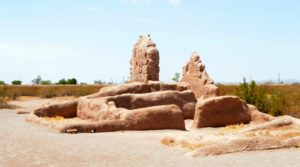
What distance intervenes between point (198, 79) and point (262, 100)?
422cm

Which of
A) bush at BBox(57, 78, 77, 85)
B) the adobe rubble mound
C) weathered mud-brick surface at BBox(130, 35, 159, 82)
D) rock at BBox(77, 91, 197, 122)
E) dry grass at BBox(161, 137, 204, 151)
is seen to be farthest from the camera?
bush at BBox(57, 78, 77, 85)

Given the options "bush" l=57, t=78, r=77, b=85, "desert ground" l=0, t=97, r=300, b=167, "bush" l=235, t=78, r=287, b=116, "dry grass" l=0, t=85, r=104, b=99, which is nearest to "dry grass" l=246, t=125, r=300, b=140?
"desert ground" l=0, t=97, r=300, b=167

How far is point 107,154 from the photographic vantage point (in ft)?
35.0

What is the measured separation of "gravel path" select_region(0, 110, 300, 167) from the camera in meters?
9.63

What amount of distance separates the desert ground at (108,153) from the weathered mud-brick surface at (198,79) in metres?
7.95

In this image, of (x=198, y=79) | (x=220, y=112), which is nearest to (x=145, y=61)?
(x=198, y=79)

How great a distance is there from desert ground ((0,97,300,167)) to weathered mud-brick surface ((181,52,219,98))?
7955mm

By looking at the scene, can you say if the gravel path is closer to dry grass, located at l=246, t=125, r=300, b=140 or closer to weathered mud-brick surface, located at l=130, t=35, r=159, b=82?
dry grass, located at l=246, t=125, r=300, b=140

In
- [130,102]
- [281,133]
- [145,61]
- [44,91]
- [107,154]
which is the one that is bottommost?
[107,154]

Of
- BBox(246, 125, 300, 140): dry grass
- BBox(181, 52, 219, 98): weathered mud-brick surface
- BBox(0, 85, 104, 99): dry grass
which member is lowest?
BBox(246, 125, 300, 140): dry grass

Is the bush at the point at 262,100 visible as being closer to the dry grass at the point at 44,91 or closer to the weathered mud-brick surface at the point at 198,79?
the weathered mud-brick surface at the point at 198,79

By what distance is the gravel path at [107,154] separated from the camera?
963cm

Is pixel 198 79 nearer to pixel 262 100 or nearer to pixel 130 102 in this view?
pixel 262 100

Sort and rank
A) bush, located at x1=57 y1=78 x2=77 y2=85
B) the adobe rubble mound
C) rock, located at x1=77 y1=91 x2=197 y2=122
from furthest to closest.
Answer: bush, located at x1=57 y1=78 x2=77 y2=85
rock, located at x1=77 y1=91 x2=197 y2=122
the adobe rubble mound
